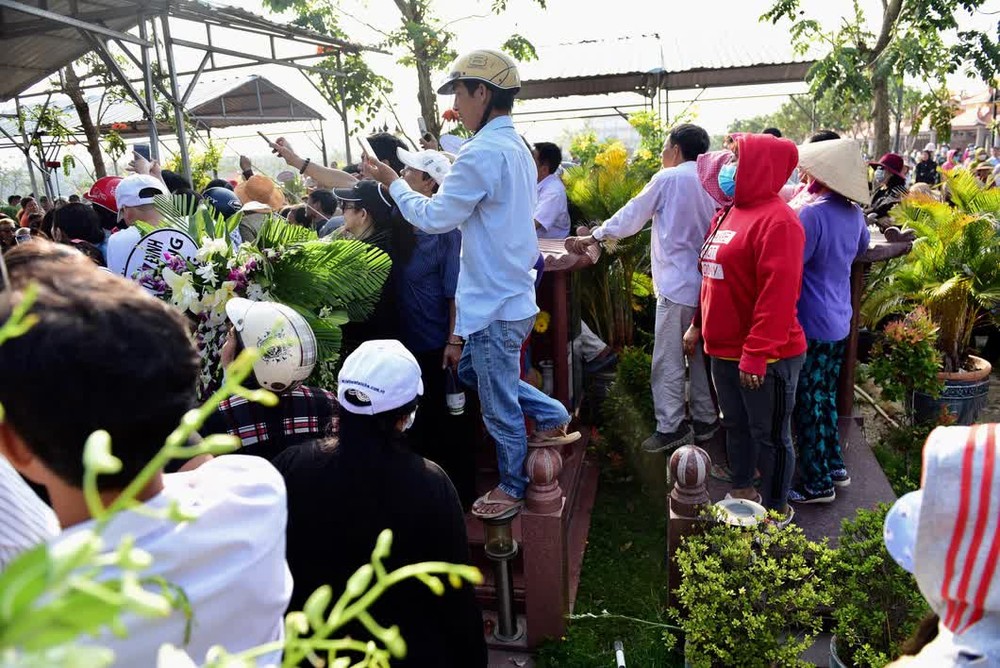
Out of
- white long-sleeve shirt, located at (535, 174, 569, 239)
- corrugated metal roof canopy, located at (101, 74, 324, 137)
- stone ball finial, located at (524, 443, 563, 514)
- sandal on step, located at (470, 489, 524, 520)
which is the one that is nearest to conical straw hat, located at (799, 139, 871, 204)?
stone ball finial, located at (524, 443, 563, 514)

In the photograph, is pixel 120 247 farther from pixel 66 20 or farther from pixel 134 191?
pixel 66 20

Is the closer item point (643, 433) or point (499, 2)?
point (643, 433)

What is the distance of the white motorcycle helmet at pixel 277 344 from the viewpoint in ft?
7.20

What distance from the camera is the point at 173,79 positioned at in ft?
25.0

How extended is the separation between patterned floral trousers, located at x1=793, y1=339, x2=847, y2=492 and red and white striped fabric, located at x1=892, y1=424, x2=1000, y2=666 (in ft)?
8.71

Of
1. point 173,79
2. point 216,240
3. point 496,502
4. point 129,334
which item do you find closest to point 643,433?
point 496,502

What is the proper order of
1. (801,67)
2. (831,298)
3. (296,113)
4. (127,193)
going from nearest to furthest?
(831,298) → (127,193) → (801,67) → (296,113)

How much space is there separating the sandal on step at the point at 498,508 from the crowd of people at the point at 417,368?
0.01 m

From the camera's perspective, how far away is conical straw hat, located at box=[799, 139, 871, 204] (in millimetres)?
3439

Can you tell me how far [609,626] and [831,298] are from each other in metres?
1.86

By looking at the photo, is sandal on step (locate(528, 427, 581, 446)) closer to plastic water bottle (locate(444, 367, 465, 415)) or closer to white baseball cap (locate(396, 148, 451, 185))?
plastic water bottle (locate(444, 367, 465, 415))

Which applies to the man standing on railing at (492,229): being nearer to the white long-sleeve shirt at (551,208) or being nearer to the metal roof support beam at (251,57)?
the white long-sleeve shirt at (551,208)

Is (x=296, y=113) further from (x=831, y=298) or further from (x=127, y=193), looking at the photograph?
(x=831, y=298)

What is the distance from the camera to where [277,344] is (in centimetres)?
217
